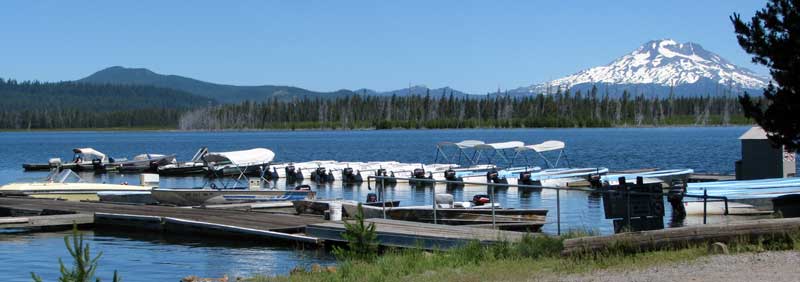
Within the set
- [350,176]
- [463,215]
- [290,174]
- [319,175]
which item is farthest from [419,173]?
[463,215]

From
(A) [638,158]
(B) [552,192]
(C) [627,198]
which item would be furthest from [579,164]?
(C) [627,198]

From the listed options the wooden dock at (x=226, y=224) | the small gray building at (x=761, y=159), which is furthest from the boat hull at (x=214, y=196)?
the small gray building at (x=761, y=159)

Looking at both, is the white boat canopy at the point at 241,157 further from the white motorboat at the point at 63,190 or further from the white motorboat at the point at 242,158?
the white motorboat at the point at 63,190

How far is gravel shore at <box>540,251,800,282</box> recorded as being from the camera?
433 inches

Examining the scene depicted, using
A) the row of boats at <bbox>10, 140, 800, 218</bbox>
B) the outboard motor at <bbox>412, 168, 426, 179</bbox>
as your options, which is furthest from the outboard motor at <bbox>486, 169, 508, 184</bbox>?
the outboard motor at <bbox>412, 168, 426, 179</bbox>

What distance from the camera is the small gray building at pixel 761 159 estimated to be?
3020cm

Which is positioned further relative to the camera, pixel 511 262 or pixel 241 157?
pixel 241 157

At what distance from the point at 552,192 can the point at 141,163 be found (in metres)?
37.5

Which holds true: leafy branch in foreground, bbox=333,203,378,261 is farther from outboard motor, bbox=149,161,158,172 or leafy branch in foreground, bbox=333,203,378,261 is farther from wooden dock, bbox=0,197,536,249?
outboard motor, bbox=149,161,158,172

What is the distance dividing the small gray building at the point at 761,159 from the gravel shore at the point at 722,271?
750 inches

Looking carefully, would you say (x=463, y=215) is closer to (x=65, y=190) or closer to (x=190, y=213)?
(x=190, y=213)

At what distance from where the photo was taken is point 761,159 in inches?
1228

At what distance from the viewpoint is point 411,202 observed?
37.5 metres

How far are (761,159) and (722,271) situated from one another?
21.3 meters
